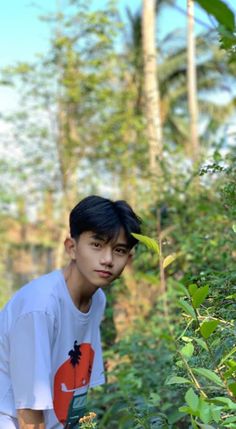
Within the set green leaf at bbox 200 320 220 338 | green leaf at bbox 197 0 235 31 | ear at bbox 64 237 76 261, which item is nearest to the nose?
ear at bbox 64 237 76 261

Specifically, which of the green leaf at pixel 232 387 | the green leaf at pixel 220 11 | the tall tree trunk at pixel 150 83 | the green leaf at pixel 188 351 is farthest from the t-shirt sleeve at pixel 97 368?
the tall tree trunk at pixel 150 83

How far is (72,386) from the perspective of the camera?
2.39 meters

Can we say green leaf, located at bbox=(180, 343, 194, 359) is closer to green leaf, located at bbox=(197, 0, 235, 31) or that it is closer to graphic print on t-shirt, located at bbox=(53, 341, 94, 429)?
green leaf, located at bbox=(197, 0, 235, 31)

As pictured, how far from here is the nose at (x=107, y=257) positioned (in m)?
2.19

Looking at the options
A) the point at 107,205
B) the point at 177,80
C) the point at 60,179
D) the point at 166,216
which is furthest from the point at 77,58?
the point at 177,80

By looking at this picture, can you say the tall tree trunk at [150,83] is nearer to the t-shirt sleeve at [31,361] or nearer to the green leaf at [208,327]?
the t-shirt sleeve at [31,361]

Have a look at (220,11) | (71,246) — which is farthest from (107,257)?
(220,11)

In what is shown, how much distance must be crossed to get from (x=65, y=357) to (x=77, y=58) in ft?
39.0

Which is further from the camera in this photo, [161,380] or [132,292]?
[132,292]

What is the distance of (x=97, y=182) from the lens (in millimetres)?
13727

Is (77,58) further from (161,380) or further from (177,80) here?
(177,80)

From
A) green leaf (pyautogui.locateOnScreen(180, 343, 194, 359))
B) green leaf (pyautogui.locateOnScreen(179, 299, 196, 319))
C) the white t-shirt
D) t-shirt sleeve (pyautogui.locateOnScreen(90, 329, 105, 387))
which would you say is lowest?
t-shirt sleeve (pyautogui.locateOnScreen(90, 329, 105, 387))

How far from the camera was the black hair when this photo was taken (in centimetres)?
220

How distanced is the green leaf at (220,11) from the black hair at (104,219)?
1319 millimetres
